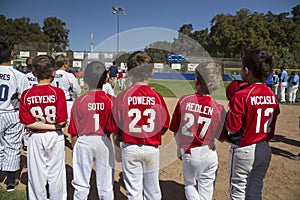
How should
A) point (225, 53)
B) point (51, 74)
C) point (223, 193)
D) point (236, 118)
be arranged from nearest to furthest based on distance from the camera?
1. point (236, 118)
2. point (51, 74)
3. point (223, 193)
4. point (225, 53)

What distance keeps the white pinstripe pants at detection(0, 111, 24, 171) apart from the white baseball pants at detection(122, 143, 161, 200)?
2.02 metres

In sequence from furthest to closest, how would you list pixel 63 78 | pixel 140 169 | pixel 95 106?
pixel 63 78 < pixel 95 106 < pixel 140 169

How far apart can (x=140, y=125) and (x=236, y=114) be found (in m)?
0.95

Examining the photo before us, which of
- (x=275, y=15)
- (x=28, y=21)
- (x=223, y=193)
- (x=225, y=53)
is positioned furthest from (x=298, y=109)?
(x=28, y=21)

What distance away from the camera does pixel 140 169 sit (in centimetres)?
268

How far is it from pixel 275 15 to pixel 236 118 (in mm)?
71917

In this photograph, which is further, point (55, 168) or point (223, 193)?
point (223, 193)

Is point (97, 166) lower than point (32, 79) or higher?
lower

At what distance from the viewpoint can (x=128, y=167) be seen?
2660 mm

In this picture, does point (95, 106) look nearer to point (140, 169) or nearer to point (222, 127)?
point (140, 169)

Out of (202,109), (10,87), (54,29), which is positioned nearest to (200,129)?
(202,109)

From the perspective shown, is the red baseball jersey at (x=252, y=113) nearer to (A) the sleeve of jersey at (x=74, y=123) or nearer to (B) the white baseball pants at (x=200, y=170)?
(B) the white baseball pants at (x=200, y=170)

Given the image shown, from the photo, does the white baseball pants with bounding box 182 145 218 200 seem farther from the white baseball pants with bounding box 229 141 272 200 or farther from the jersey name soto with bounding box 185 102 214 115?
the jersey name soto with bounding box 185 102 214 115

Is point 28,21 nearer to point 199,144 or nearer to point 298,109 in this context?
point 298,109
